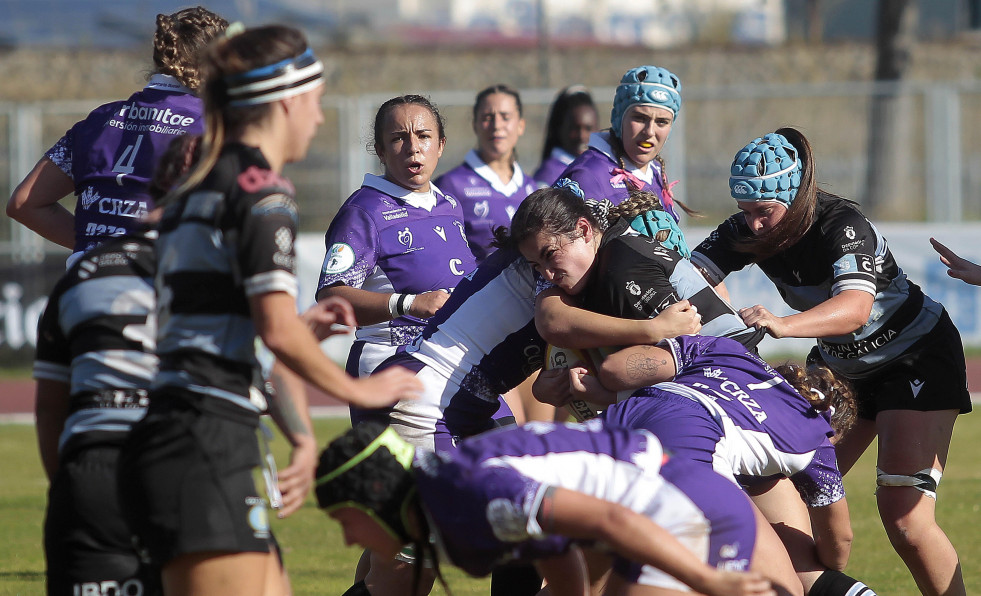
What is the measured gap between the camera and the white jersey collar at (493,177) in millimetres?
7844

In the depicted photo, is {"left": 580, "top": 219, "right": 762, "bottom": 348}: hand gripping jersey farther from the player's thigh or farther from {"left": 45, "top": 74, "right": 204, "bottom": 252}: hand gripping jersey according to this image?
{"left": 45, "top": 74, "right": 204, "bottom": 252}: hand gripping jersey

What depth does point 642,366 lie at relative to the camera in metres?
4.11

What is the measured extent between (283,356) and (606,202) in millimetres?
2119

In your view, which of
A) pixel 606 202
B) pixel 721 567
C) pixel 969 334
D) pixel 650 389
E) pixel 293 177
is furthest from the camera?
pixel 293 177

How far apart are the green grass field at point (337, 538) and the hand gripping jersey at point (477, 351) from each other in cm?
117

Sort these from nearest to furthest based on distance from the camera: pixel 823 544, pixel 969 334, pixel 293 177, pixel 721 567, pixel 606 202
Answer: pixel 721 567, pixel 823 544, pixel 606 202, pixel 969 334, pixel 293 177

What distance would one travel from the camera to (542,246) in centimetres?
414

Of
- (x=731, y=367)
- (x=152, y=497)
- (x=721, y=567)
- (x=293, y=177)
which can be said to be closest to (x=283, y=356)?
(x=152, y=497)

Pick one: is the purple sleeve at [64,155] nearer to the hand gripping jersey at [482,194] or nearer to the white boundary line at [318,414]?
the hand gripping jersey at [482,194]

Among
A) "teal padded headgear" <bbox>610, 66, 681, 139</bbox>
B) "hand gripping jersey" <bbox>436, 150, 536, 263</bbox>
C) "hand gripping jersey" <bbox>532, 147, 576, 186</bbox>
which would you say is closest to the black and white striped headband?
"teal padded headgear" <bbox>610, 66, 681, 139</bbox>

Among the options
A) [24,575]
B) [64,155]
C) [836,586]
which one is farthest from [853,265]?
[24,575]

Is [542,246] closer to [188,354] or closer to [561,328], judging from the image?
[561,328]

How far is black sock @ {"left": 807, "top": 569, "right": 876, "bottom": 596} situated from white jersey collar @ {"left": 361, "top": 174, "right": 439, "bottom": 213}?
2228mm

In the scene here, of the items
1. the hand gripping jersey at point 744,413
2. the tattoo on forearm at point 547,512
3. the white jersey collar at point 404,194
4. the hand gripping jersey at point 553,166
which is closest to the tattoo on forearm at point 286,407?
the tattoo on forearm at point 547,512
